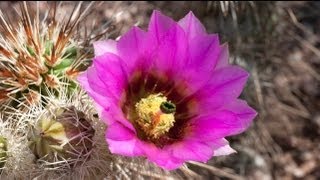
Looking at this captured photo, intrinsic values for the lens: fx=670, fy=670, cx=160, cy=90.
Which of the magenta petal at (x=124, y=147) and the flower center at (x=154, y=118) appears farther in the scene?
the flower center at (x=154, y=118)

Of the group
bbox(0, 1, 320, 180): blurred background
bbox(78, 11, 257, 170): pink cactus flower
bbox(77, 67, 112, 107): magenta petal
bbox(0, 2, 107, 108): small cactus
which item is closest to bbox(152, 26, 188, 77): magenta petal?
bbox(78, 11, 257, 170): pink cactus flower

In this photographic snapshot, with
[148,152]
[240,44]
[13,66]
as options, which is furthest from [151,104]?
[240,44]

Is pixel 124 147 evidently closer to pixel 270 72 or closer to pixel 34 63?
pixel 34 63

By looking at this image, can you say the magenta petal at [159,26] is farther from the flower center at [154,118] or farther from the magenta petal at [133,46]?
the flower center at [154,118]

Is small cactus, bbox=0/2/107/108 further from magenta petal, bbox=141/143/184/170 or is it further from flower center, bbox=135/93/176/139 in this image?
magenta petal, bbox=141/143/184/170

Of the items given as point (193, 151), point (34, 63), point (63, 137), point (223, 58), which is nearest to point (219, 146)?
point (193, 151)

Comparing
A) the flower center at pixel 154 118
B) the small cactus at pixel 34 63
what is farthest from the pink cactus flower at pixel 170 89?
the small cactus at pixel 34 63
